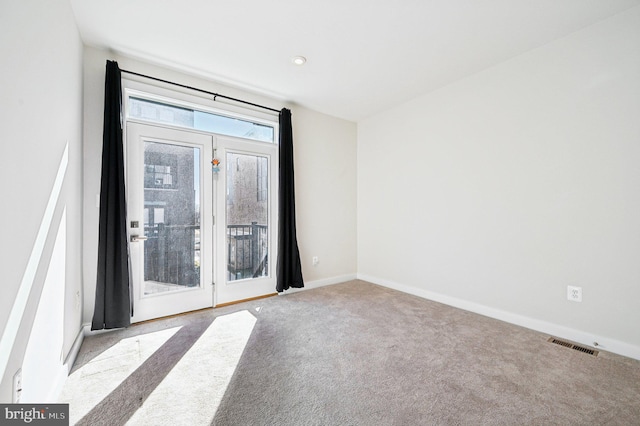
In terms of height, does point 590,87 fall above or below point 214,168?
above

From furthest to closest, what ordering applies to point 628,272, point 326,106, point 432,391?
point 326,106
point 628,272
point 432,391

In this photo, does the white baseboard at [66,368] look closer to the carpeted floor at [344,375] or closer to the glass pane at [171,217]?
the carpeted floor at [344,375]

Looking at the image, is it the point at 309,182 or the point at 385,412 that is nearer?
the point at 385,412

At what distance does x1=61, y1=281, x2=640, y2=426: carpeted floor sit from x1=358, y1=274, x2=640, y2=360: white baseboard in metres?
0.10

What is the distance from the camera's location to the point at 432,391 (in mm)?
1737

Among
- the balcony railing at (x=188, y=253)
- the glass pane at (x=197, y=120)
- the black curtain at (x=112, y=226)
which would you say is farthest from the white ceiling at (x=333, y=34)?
the balcony railing at (x=188, y=253)

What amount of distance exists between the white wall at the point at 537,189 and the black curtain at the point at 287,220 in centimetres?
155

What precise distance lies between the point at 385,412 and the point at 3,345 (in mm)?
1758

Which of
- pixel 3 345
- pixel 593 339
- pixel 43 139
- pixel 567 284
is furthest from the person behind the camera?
pixel 567 284

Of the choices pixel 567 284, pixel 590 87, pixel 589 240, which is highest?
pixel 590 87

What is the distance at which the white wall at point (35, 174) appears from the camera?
108 centimetres

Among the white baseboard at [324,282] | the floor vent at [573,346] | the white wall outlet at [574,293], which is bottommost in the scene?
the floor vent at [573,346]

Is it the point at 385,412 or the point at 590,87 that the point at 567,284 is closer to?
the point at 590,87

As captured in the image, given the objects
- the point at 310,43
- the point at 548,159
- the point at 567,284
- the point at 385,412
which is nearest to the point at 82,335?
the point at 385,412
